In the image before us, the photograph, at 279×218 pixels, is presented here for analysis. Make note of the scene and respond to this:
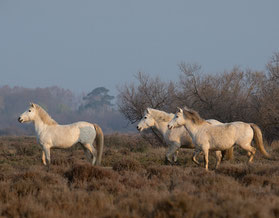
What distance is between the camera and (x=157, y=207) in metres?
5.64

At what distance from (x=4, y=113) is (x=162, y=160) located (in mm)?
110305

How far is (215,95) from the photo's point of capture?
78.3 ft

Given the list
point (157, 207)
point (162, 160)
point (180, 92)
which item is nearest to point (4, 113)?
point (180, 92)

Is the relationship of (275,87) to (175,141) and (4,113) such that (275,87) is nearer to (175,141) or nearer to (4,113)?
(175,141)

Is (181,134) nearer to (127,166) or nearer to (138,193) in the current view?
(127,166)

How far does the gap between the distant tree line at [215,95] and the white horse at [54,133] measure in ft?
39.0

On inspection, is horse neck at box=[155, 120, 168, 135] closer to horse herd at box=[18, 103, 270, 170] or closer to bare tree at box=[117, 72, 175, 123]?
horse herd at box=[18, 103, 270, 170]

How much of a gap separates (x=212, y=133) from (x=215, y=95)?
1314 cm

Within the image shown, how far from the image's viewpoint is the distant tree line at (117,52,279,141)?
22594 mm

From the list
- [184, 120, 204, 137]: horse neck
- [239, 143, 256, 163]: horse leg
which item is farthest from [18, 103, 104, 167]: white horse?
[239, 143, 256, 163]: horse leg

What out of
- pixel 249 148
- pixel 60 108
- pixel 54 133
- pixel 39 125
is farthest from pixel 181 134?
pixel 60 108

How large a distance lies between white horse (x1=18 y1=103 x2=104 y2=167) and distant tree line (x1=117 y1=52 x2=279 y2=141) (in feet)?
39.0

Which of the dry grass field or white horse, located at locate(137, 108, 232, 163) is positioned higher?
white horse, located at locate(137, 108, 232, 163)

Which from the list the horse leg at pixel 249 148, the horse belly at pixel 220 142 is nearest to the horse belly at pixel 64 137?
the horse belly at pixel 220 142
